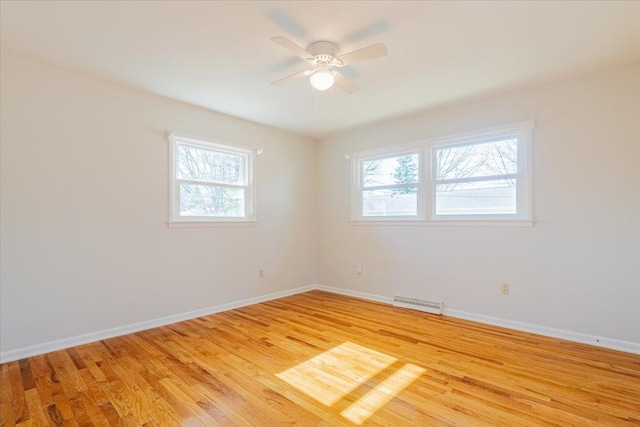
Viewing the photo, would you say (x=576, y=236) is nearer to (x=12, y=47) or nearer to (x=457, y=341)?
(x=457, y=341)

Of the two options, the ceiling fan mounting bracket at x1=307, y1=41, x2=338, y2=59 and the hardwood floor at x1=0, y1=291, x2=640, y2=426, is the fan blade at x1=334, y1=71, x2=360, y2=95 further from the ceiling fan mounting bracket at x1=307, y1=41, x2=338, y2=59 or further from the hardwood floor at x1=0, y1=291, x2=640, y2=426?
the hardwood floor at x1=0, y1=291, x2=640, y2=426

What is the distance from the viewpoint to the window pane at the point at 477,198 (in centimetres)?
342

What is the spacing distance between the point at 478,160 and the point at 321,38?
2340 millimetres

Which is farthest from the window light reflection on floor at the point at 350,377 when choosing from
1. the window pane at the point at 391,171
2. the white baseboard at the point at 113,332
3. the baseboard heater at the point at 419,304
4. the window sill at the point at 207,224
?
the window pane at the point at 391,171

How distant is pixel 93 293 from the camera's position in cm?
300

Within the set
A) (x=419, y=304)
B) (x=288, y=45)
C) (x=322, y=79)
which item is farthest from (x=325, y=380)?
(x=288, y=45)

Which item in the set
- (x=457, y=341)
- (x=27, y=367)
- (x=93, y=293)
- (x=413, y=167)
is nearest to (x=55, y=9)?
(x=93, y=293)

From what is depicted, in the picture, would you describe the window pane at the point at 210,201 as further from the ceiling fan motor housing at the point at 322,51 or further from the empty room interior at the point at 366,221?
the ceiling fan motor housing at the point at 322,51

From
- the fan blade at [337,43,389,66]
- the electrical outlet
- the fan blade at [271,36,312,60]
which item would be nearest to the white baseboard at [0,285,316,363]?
the electrical outlet

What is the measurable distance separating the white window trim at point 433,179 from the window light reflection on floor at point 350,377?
1.89m

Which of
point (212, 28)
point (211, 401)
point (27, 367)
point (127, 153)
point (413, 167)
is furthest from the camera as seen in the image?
point (413, 167)

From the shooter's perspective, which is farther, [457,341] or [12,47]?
[457,341]

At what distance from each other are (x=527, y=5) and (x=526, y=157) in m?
1.68

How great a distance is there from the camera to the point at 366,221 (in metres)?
4.57
